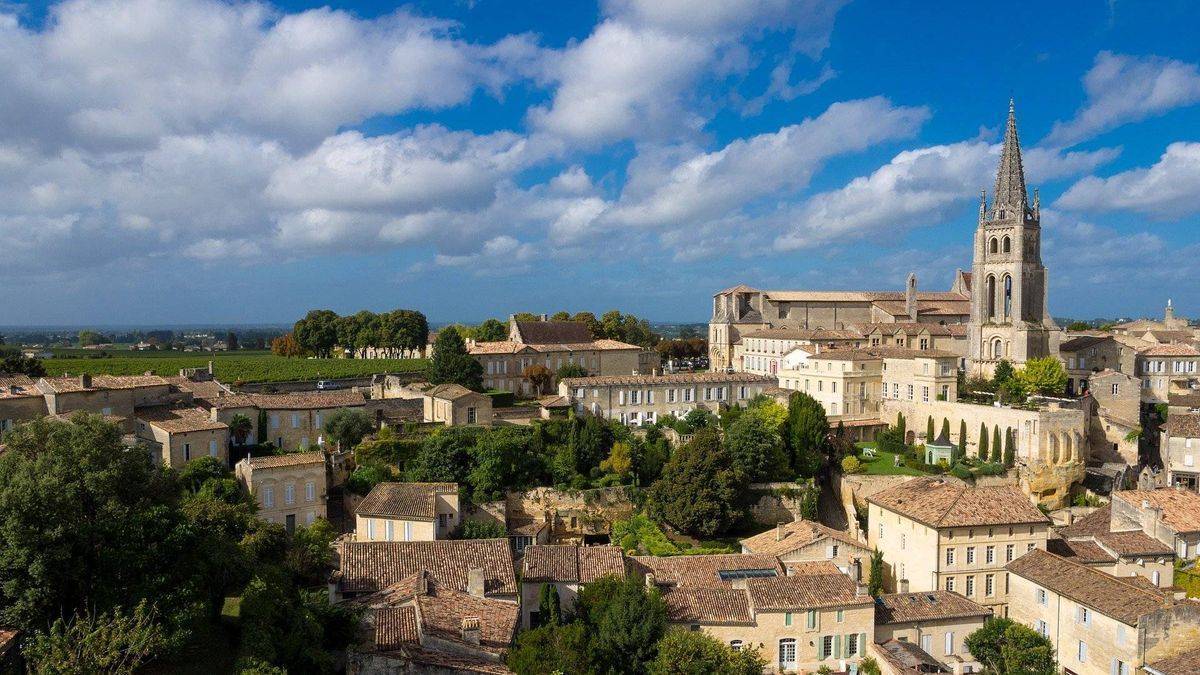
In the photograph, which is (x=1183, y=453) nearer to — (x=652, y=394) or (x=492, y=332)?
(x=652, y=394)

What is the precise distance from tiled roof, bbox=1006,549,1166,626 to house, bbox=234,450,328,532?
27958mm

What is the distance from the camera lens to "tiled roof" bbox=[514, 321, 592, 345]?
65.4 meters

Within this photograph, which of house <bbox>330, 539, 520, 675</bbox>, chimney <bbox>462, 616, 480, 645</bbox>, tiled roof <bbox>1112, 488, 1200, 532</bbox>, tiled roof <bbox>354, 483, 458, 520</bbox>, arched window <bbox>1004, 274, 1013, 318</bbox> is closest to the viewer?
house <bbox>330, 539, 520, 675</bbox>

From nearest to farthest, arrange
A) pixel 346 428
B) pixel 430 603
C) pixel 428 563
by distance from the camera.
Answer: pixel 430 603, pixel 428 563, pixel 346 428

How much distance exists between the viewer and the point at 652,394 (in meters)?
A: 50.5

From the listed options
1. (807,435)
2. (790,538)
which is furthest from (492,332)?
(790,538)

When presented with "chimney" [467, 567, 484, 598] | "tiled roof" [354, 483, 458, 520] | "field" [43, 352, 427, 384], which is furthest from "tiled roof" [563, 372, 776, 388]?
"chimney" [467, 567, 484, 598]

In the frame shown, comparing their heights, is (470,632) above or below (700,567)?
above

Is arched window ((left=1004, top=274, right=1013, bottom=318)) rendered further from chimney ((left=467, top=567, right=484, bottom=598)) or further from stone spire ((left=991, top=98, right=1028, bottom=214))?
chimney ((left=467, top=567, right=484, bottom=598))

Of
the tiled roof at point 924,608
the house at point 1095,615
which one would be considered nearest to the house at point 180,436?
the tiled roof at point 924,608

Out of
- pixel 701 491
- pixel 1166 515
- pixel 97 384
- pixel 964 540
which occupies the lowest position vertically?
pixel 964 540

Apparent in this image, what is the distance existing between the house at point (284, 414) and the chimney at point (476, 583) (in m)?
19.3

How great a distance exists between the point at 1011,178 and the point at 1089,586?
4419 centimetres

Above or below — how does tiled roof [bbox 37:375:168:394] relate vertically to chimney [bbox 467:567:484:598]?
above
